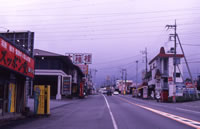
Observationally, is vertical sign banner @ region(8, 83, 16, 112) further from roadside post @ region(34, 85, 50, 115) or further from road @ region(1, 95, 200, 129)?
road @ region(1, 95, 200, 129)

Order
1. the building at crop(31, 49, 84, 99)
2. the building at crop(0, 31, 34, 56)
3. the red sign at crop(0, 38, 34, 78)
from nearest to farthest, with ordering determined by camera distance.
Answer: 1. the red sign at crop(0, 38, 34, 78)
2. the building at crop(0, 31, 34, 56)
3. the building at crop(31, 49, 84, 99)

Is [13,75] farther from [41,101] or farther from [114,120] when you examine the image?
[114,120]

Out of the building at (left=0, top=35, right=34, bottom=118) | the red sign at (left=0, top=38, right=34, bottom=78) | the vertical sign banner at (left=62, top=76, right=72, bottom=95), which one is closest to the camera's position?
the red sign at (left=0, top=38, right=34, bottom=78)

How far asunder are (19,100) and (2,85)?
3.47 metres

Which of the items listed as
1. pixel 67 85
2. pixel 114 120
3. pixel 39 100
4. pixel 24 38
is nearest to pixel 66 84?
pixel 67 85

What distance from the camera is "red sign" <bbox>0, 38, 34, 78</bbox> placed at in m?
14.6

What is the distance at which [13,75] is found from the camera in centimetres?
1922

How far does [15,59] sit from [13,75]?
2.82m

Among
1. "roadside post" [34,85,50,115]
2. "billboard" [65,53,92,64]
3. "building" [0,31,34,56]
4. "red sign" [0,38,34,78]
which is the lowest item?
"roadside post" [34,85,50,115]

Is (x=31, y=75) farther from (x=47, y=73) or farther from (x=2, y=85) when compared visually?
(x=47, y=73)

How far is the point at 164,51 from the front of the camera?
6900 centimetres

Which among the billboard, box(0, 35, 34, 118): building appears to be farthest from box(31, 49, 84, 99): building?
box(0, 35, 34, 118): building

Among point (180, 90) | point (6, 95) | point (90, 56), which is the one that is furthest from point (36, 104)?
point (180, 90)

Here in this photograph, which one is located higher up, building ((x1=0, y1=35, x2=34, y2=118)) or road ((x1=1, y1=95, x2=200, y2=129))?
building ((x1=0, y1=35, x2=34, y2=118))
